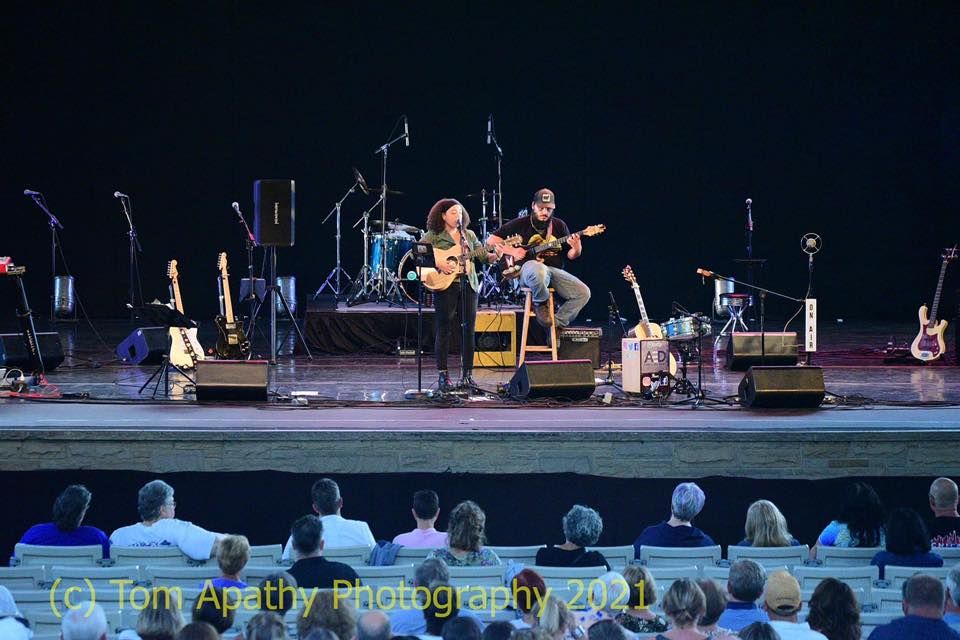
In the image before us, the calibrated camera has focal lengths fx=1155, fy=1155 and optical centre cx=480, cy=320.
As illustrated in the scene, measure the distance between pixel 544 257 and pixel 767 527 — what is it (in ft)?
16.7

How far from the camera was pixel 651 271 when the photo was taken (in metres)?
17.8

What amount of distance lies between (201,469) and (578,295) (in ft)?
13.8

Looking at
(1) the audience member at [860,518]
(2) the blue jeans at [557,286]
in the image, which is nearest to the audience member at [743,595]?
(1) the audience member at [860,518]

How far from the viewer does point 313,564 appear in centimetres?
552

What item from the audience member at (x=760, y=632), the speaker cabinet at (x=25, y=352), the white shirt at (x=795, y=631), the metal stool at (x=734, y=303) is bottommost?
the white shirt at (x=795, y=631)

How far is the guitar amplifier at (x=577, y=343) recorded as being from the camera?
11234 mm

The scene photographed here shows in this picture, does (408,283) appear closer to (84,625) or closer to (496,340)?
(496,340)

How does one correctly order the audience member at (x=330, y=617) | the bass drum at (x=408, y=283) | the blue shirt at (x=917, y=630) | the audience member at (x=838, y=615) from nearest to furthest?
the audience member at (x=330, y=617)
the blue shirt at (x=917, y=630)
the audience member at (x=838, y=615)
the bass drum at (x=408, y=283)

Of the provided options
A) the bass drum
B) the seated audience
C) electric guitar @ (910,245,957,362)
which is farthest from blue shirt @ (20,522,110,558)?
electric guitar @ (910,245,957,362)

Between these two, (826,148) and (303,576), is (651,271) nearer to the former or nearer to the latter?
(826,148)

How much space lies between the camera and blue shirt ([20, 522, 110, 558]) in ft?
21.1

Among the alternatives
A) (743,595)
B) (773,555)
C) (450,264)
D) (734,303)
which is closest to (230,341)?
(450,264)

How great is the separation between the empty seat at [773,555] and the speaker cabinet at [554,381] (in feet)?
12.6

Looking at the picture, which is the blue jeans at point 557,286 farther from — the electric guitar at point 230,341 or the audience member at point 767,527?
the audience member at point 767,527
